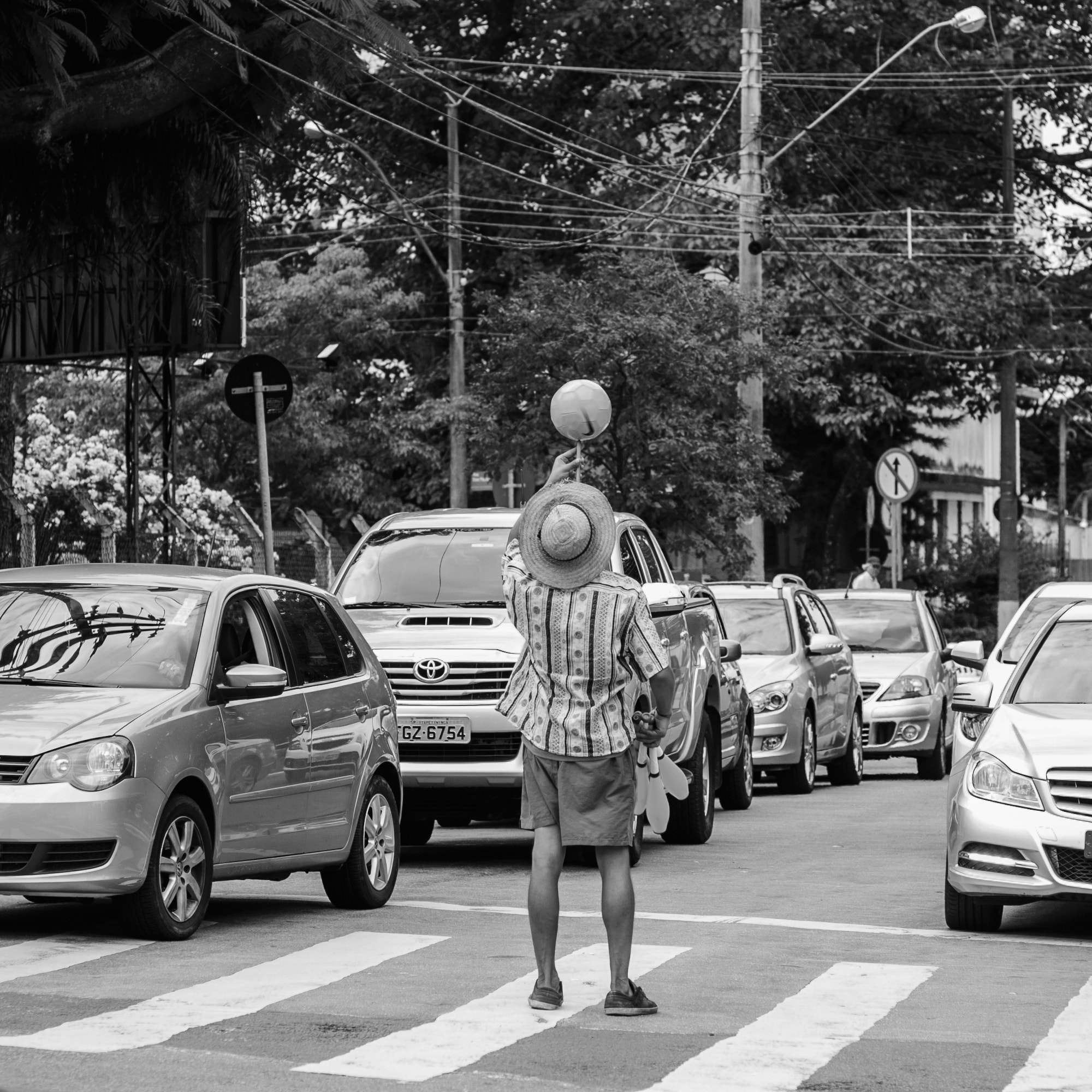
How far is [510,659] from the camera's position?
12.9 meters

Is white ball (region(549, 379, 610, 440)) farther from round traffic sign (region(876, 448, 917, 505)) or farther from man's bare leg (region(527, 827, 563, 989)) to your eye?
round traffic sign (region(876, 448, 917, 505))

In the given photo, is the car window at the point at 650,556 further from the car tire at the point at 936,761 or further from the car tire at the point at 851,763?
the car tire at the point at 936,761

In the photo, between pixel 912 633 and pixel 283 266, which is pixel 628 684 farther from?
pixel 283 266

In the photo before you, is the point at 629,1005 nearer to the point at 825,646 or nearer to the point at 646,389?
the point at 825,646

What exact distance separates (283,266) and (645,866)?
96.2 ft

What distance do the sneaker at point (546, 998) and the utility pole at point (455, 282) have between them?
2776 cm

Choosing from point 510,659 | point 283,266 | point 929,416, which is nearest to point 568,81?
point 283,266

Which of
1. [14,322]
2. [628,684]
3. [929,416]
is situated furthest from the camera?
[929,416]

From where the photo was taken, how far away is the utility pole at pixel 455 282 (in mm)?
35812

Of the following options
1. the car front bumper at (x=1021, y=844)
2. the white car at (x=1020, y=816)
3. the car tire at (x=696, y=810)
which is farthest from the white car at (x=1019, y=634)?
the car front bumper at (x=1021, y=844)

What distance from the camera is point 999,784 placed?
32.9 ft

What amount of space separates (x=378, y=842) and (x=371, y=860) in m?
0.14

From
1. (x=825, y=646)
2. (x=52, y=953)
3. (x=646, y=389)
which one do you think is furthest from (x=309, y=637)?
(x=646, y=389)

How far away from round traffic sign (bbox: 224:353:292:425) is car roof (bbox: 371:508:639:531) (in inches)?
124
